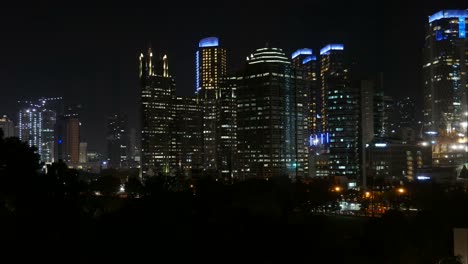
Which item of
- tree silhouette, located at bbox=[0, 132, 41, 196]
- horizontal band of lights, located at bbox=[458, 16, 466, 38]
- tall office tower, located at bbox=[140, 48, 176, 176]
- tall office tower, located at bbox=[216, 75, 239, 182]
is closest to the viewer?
tree silhouette, located at bbox=[0, 132, 41, 196]

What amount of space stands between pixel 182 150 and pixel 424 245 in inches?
3007

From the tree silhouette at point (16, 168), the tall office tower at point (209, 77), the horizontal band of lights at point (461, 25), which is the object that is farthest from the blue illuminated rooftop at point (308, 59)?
the tree silhouette at point (16, 168)

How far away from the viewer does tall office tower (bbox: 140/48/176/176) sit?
306 ft

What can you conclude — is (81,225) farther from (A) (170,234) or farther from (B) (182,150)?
(B) (182,150)

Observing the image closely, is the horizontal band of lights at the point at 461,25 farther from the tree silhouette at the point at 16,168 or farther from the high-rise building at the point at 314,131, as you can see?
the tree silhouette at the point at 16,168

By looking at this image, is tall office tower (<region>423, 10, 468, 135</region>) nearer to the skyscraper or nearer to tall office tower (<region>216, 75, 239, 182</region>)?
the skyscraper

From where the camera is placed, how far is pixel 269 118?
255ft

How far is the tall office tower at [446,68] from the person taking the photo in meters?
87.2

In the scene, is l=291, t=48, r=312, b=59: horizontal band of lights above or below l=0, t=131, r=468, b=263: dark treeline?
above

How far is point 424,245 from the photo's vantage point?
2130 centimetres

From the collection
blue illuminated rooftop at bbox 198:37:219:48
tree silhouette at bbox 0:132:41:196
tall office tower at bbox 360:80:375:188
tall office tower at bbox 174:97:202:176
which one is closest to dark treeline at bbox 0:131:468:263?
tree silhouette at bbox 0:132:41:196

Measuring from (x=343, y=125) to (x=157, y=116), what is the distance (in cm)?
3026

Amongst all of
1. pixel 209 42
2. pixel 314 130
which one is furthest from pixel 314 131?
pixel 209 42

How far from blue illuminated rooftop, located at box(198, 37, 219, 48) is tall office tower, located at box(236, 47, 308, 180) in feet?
98.6
